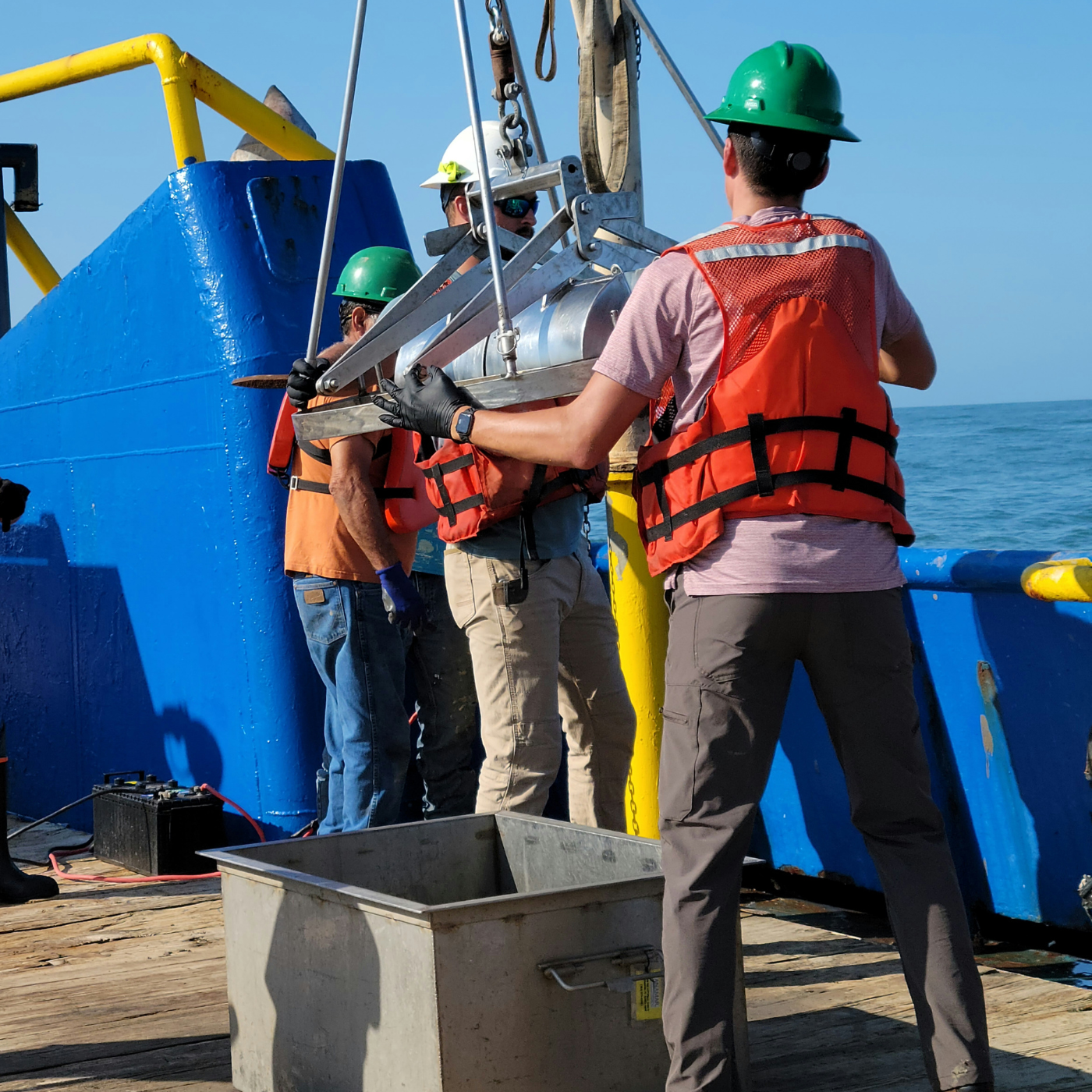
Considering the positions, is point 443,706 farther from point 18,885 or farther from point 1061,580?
→ point 1061,580

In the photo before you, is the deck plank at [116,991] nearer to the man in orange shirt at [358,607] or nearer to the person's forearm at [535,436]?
the man in orange shirt at [358,607]

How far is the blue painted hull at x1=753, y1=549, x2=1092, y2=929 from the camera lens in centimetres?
403

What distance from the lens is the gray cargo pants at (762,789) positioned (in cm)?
258

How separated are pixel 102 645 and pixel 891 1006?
13.4 ft

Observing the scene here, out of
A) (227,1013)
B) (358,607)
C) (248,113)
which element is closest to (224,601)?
(358,607)

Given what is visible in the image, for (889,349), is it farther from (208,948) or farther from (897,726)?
(208,948)

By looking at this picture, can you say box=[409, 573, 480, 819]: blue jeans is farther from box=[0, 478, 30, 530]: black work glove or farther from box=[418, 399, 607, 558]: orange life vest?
box=[0, 478, 30, 530]: black work glove

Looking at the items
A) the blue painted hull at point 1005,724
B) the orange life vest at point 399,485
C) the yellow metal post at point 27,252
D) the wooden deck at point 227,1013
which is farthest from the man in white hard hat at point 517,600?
the yellow metal post at point 27,252

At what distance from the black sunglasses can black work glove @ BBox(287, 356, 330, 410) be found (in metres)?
0.88

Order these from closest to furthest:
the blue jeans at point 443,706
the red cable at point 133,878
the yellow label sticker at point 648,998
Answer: the yellow label sticker at point 648,998 < the blue jeans at point 443,706 < the red cable at point 133,878

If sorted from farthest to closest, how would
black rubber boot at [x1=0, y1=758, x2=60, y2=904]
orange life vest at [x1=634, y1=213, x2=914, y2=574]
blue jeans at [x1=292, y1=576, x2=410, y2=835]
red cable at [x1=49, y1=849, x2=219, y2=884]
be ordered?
red cable at [x1=49, y1=849, x2=219, y2=884] < black rubber boot at [x1=0, y1=758, x2=60, y2=904] < blue jeans at [x1=292, y1=576, x2=410, y2=835] < orange life vest at [x1=634, y1=213, x2=914, y2=574]

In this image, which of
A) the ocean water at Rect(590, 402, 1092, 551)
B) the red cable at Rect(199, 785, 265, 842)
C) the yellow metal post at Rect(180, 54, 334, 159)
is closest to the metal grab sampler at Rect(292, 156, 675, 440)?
the red cable at Rect(199, 785, 265, 842)

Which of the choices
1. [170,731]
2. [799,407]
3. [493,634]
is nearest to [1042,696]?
[493,634]

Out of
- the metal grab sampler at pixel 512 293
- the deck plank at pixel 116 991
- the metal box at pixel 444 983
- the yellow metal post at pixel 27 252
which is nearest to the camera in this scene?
the metal box at pixel 444 983
